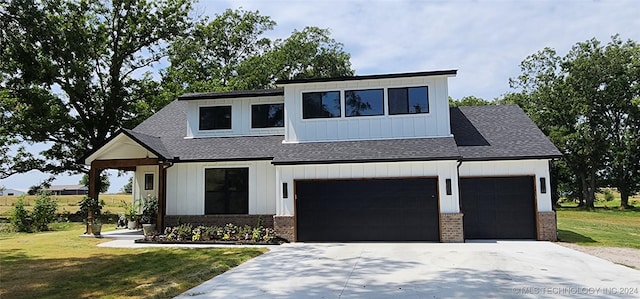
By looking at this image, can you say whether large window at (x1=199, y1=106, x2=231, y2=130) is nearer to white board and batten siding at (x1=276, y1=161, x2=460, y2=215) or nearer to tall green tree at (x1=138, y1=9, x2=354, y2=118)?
white board and batten siding at (x1=276, y1=161, x2=460, y2=215)

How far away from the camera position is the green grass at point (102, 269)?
23.5ft

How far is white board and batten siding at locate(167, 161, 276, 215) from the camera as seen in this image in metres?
14.5

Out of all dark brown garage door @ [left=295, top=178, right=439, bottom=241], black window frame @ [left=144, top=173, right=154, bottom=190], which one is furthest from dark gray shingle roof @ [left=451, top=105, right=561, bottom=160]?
black window frame @ [left=144, top=173, right=154, bottom=190]

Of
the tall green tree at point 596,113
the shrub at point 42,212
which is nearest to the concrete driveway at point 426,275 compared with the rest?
the shrub at point 42,212

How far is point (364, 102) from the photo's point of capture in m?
14.5

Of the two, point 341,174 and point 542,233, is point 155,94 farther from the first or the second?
point 542,233

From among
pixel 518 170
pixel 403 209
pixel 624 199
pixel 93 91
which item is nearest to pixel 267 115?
pixel 403 209

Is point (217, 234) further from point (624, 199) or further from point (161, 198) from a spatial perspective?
point (624, 199)

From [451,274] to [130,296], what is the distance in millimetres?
5718

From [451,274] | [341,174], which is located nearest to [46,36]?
[341,174]

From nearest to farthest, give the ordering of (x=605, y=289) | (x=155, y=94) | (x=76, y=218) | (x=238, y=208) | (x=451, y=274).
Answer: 1. (x=605, y=289)
2. (x=451, y=274)
3. (x=238, y=208)
4. (x=76, y=218)
5. (x=155, y=94)

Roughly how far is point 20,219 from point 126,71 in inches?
501

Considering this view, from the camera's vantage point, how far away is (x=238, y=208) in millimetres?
14648

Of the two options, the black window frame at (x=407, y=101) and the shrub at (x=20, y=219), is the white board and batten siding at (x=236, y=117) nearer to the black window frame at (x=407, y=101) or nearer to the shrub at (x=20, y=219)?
the black window frame at (x=407, y=101)
